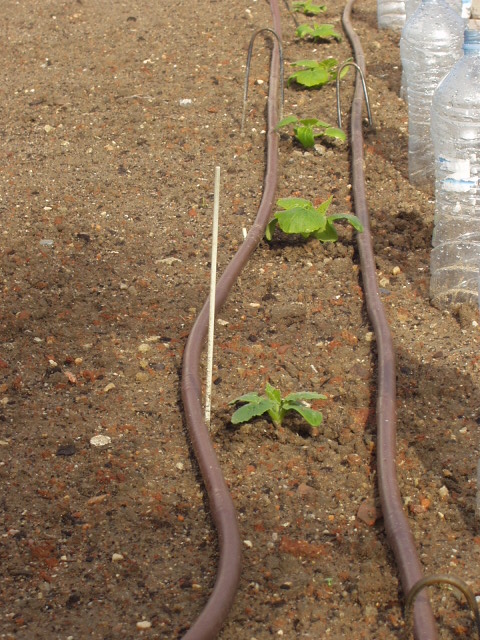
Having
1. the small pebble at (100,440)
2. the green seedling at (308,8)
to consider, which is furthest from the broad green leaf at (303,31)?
the small pebble at (100,440)

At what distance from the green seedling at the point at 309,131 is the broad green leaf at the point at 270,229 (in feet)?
3.49

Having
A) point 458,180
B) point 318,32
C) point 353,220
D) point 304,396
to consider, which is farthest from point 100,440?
point 318,32

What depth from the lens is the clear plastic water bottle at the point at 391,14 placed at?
26.9 ft

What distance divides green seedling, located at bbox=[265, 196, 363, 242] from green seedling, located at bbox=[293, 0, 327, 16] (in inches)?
163

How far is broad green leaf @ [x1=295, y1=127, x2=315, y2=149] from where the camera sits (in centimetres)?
586

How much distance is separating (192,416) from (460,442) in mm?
1002

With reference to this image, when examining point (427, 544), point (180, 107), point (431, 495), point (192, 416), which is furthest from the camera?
point (180, 107)

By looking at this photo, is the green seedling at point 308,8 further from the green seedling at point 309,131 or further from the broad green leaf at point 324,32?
the green seedling at point 309,131

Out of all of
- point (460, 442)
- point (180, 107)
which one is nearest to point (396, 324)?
point (460, 442)

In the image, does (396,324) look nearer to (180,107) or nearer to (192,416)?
(192,416)

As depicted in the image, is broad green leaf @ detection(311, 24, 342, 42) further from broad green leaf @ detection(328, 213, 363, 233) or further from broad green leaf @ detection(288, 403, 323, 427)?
broad green leaf @ detection(288, 403, 323, 427)

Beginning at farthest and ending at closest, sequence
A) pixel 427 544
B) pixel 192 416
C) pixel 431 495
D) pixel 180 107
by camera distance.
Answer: pixel 180 107, pixel 192 416, pixel 431 495, pixel 427 544

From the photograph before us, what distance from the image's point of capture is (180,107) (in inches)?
259

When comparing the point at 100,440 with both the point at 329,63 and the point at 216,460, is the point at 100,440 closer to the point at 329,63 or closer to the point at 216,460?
the point at 216,460
